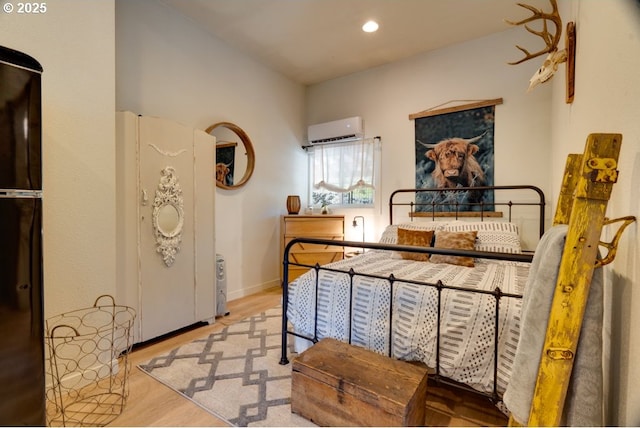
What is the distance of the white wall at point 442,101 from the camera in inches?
118

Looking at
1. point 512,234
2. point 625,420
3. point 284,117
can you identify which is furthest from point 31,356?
point 284,117

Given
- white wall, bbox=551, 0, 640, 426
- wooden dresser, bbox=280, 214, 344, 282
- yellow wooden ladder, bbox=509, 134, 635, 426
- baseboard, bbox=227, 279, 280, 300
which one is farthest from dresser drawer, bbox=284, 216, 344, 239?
yellow wooden ladder, bbox=509, 134, 635, 426

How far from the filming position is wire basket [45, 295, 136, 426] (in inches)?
60.9

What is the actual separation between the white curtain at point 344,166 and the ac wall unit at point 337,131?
81mm

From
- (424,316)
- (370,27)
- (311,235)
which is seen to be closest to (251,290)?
(311,235)

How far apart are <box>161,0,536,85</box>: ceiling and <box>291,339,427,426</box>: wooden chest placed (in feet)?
9.45

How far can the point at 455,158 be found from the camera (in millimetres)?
Result: 3338

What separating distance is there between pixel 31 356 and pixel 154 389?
717 mm

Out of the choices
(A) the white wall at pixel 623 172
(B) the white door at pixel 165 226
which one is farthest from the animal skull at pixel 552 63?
(B) the white door at pixel 165 226

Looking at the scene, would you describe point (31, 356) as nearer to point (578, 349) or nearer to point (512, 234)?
point (578, 349)

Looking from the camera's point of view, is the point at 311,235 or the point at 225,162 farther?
the point at 311,235

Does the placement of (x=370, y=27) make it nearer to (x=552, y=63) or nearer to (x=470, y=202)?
(x=552, y=63)

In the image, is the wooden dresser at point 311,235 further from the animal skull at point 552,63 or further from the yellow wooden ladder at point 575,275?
the yellow wooden ladder at point 575,275

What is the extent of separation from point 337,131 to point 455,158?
1579mm
